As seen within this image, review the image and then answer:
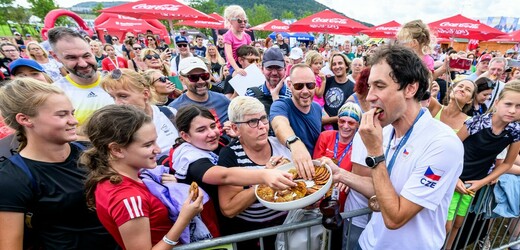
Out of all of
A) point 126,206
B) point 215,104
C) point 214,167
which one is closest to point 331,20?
point 215,104

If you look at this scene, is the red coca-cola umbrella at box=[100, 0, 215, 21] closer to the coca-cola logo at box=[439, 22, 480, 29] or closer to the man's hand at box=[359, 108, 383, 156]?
the man's hand at box=[359, 108, 383, 156]

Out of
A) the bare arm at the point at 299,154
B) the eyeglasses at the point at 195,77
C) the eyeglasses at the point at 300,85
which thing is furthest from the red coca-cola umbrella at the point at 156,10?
the bare arm at the point at 299,154

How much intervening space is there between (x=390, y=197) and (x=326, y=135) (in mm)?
1315

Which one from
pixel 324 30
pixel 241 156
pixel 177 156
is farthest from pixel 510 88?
pixel 324 30

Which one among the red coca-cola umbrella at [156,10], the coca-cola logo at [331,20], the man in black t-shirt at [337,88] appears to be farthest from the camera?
the coca-cola logo at [331,20]

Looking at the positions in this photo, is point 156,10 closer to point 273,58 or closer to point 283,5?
point 273,58

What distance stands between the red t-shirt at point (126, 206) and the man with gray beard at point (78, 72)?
5.80 feet

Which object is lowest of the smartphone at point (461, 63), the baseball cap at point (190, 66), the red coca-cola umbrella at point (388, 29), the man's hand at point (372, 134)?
the man's hand at point (372, 134)

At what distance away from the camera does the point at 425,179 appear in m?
1.53

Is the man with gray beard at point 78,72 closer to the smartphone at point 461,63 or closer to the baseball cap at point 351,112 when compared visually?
the baseball cap at point 351,112

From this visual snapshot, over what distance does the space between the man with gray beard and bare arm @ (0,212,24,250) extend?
1583 millimetres

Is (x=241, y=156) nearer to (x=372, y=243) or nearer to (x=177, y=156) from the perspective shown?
(x=177, y=156)

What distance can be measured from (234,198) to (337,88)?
11.4 feet

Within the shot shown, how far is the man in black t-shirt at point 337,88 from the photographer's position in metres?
4.71
